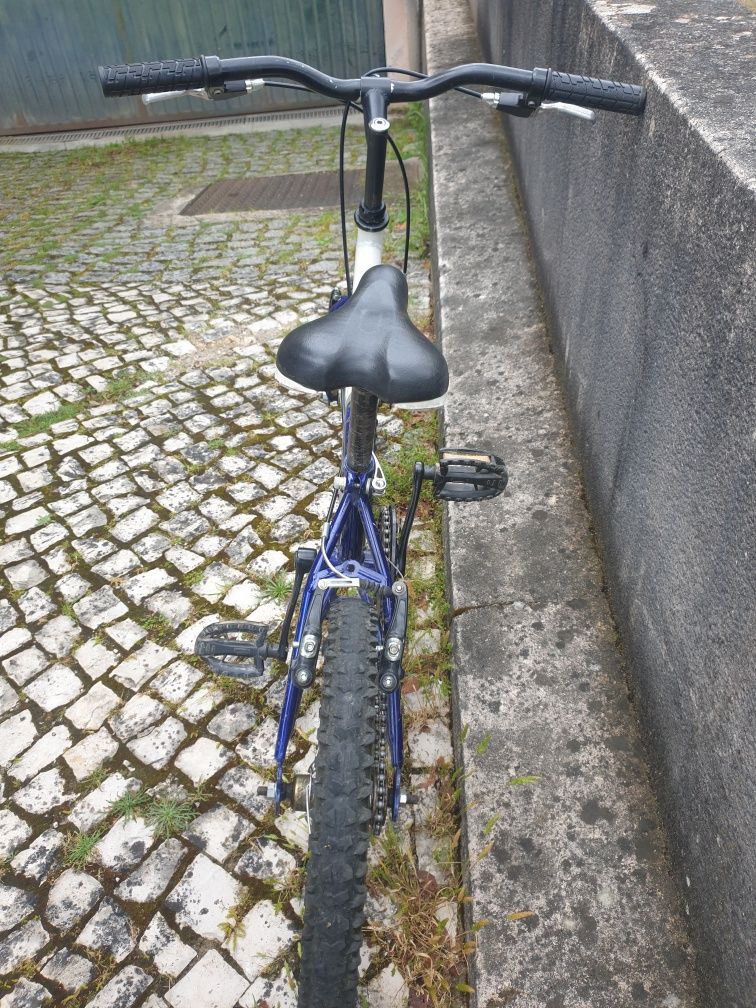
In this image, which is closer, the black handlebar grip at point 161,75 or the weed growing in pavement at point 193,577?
the black handlebar grip at point 161,75

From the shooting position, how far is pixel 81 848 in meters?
2.25

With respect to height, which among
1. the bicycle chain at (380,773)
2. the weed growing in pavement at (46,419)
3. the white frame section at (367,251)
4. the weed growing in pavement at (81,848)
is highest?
the white frame section at (367,251)

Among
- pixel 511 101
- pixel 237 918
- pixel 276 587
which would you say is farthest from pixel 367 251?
pixel 237 918

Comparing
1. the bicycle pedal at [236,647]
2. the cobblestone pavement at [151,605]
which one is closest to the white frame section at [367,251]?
the bicycle pedal at [236,647]

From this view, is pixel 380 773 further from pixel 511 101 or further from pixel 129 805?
pixel 511 101

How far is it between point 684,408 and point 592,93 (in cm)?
85

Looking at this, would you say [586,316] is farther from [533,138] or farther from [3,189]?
[3,189]

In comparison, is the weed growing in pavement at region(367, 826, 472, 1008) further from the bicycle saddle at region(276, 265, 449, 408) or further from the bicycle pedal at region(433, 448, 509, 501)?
the bicycle saddle at region(276, 265, 449, 408)

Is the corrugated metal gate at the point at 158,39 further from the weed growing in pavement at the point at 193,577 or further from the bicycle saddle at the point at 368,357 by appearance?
the bicycle saddle at the point at 368,357

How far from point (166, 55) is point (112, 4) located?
0.75 metres

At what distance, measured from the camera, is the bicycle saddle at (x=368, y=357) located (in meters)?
1.56

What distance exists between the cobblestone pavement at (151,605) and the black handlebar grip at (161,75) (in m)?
1.92

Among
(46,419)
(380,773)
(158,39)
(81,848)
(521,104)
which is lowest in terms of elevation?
(81,848)

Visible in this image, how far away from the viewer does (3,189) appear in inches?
309
